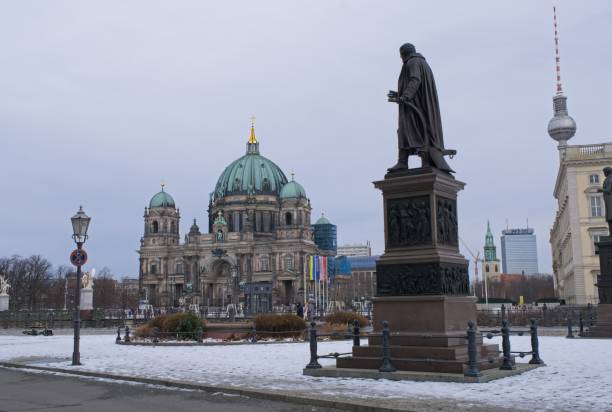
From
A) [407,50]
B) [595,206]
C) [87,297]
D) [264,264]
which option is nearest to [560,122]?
[595,206]

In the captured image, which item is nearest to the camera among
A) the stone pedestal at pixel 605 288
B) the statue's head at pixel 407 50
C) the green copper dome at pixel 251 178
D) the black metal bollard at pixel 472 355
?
the black metal bollard at pixel 472 355

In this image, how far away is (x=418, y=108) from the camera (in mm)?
15414

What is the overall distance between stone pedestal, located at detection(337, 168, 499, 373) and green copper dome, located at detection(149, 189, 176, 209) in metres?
130

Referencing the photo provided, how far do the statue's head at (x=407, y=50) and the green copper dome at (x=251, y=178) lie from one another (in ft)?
409

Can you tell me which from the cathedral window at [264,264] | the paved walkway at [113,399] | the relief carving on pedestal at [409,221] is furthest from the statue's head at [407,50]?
the cathedral window at [264,264]

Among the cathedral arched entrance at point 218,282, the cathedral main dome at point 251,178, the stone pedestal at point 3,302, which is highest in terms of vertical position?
the cathedral main dome at point 251,178

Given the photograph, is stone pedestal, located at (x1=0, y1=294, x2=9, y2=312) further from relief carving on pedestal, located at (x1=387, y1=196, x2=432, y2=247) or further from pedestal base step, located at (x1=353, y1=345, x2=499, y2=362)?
relief carving on pedestal, located at (x1=387, y1=196, x2=432, y2=247)

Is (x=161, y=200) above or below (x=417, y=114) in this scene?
above

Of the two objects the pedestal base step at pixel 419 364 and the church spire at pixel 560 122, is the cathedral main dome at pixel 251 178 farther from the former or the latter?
→ the pedestal base step at pixel 419 364

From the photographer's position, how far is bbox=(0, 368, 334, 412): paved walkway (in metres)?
11.2

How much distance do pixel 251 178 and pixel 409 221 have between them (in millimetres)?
127847

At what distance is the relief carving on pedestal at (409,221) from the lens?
47.0 feet

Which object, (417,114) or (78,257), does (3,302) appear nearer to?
(78,257)

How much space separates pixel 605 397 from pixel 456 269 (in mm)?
4349
